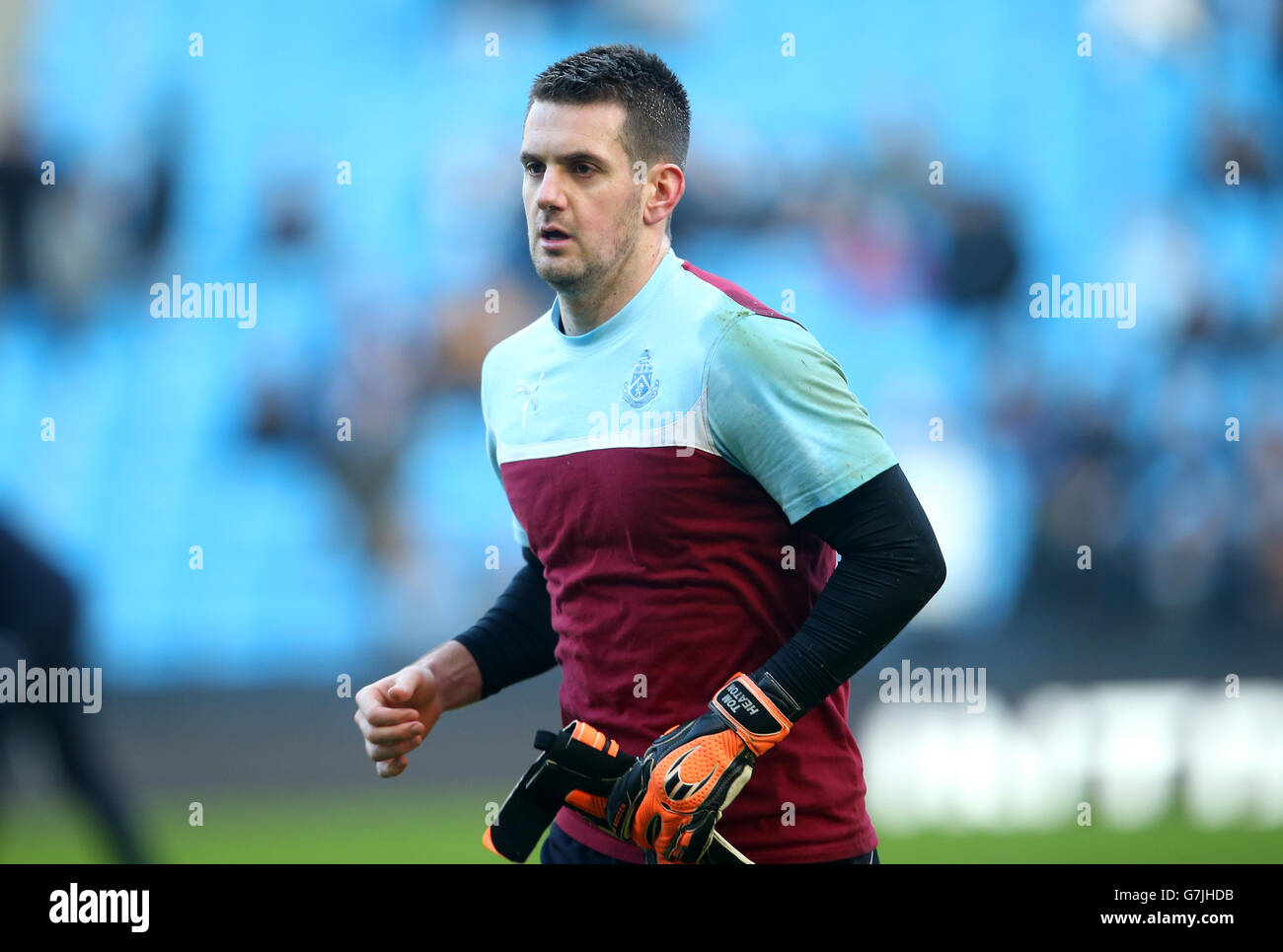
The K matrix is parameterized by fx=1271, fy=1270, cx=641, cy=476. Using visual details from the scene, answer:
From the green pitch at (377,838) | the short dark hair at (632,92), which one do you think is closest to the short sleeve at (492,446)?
the short dark hair at (632,92)

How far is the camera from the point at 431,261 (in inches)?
223

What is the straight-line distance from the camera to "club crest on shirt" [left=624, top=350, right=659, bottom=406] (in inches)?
81.0

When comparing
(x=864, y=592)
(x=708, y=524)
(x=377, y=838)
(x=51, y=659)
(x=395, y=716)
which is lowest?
(x=377, y=838)

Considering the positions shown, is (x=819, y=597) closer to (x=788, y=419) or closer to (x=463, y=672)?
(x=788, y=419)

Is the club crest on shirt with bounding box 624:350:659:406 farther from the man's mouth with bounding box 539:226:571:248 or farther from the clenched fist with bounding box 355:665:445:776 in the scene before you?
the clenched fist with bounding box 355:665:445:776

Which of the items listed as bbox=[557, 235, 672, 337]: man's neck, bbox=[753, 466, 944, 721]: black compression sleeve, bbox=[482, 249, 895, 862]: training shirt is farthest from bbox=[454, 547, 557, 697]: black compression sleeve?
bbox=[753, 466, 944, 721]: black compression sleeve

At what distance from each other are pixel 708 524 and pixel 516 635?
1.86ft

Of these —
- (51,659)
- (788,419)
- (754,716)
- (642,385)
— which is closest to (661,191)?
(642,385)

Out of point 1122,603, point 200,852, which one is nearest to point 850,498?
point 200,852

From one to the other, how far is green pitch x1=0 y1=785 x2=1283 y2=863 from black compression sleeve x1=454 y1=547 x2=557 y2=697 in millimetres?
2268

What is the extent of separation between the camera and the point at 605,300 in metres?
2.17

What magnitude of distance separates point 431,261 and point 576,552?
3.80 metres

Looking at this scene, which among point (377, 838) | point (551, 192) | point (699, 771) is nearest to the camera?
point (699, 771)

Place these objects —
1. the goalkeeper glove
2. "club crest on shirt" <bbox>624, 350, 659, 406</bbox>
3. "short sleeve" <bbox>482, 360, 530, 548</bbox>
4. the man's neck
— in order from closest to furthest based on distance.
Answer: the goalkeeper glove → "club crest on shirt" <bbox>624, 350, 659, 406</bbox> → the man's neck → "short sleeve" <bbox>482, 360, 530, 548</bbox>
